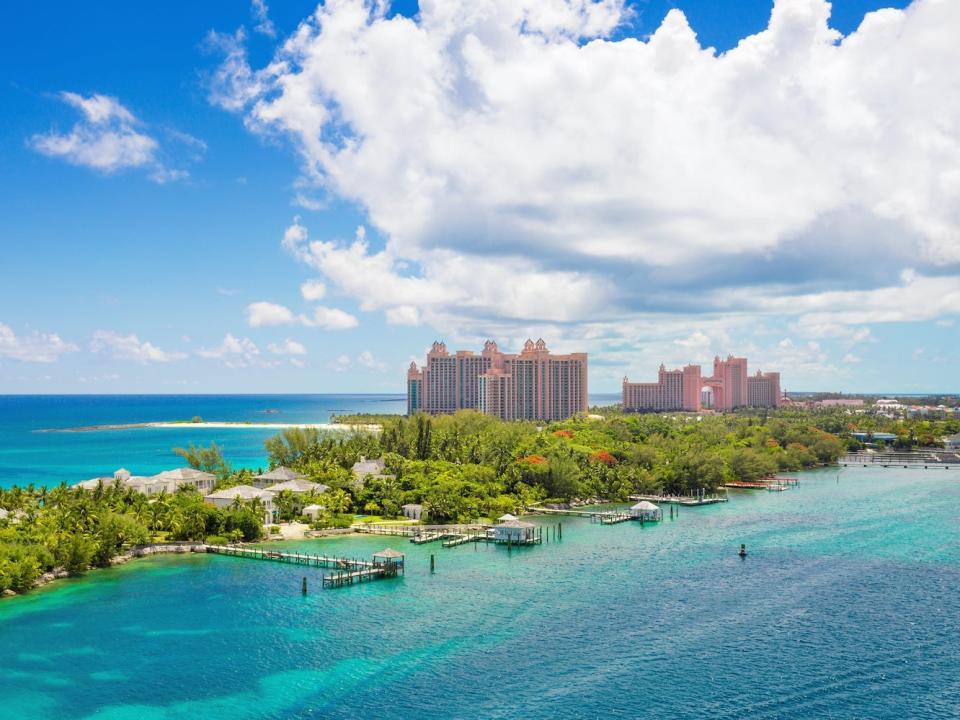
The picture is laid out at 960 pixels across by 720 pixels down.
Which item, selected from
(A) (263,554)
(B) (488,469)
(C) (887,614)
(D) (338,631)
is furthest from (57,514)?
(C) (887,614)

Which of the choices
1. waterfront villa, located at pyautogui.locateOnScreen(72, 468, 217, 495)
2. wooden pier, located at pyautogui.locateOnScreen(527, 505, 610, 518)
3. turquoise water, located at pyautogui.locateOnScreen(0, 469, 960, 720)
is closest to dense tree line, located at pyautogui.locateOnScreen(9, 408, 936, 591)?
wooden pier, located at pyautogui.locateOnScreen(527, 505, 610, 518)

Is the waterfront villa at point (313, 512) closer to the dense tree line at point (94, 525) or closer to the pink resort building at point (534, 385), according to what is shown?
the dense tree line at point (94, 525)

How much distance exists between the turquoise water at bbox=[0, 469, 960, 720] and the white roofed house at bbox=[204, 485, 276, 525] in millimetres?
8215

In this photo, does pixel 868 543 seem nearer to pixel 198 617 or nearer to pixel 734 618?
pixel 734 618

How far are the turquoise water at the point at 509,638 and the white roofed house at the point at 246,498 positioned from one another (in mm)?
8215

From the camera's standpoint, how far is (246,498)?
57.6m

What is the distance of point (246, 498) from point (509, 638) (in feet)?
101

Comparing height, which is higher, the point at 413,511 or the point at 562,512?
the point at 413,511

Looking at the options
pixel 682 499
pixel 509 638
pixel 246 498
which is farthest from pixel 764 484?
pixel 509 638

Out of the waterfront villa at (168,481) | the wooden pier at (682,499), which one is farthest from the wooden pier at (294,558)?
the wooden pier at (682,499)

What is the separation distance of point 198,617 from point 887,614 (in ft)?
103

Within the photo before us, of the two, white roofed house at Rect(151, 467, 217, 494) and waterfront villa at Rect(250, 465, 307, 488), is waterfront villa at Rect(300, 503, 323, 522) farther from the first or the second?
white roofed house at Rect(151, 467, 217, 494)

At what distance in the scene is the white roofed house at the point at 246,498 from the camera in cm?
5691

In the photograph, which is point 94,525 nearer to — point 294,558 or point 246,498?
point 294,558
